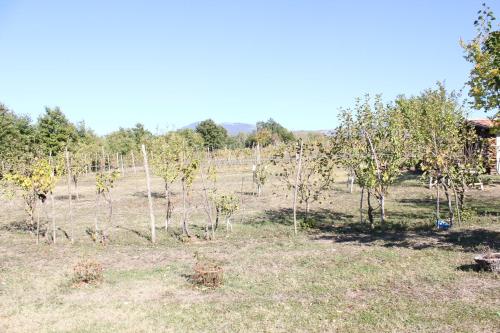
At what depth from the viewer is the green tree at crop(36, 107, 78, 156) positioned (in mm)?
→ 55219

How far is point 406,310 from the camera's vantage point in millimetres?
8883

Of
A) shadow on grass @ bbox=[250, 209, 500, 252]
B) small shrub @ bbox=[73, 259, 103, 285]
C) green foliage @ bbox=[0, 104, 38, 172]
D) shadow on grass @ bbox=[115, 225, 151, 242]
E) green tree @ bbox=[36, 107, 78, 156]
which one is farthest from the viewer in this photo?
green tree @ bbox=[36, 107, 78, 156]

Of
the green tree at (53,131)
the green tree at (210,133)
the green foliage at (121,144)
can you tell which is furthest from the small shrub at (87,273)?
the green tree at (210,133)

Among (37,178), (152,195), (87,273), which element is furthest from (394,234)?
(152,195)

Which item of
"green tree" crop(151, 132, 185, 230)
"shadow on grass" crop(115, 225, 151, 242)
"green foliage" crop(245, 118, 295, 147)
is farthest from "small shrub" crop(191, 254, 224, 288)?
"green foliage" crop(245, 118, 295, 147)

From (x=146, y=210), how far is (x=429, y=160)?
1492 centimetres

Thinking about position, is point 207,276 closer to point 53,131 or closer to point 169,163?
point 169,163

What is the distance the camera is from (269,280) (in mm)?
11336

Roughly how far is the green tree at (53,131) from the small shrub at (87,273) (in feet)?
155

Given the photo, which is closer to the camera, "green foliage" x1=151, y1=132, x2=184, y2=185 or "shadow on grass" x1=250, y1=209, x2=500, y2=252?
"shadow on grass" x1=250, y1=209, x2=500, y2=252

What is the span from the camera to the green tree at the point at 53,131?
5522 centimetres

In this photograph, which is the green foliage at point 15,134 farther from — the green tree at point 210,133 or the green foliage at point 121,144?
the green tree at point 210,133

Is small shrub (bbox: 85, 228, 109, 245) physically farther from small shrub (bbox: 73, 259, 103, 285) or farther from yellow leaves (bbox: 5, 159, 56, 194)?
small shrub (bbox: 73, 259, 103, 285)

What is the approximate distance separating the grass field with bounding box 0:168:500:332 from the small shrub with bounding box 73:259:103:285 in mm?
309
